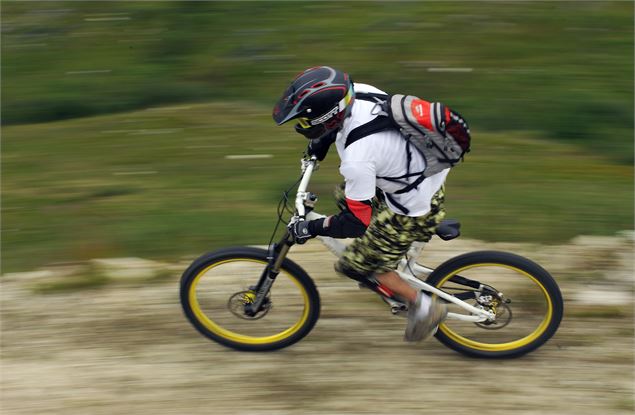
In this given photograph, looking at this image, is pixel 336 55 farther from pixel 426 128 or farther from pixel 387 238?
pixel 426 128

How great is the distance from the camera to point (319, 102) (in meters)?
4.15

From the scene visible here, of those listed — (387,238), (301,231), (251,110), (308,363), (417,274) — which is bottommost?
(308,363)

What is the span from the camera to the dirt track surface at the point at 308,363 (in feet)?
15.4

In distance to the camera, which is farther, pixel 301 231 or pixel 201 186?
pixel 201 186

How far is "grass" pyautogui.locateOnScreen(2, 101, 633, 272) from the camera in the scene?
642cm

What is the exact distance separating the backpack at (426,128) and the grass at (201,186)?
2212mm

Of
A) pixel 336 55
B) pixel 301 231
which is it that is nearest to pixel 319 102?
pixel 301 231

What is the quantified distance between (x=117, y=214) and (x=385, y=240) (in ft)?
10.3

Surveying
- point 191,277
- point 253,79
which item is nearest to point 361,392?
point 191,277

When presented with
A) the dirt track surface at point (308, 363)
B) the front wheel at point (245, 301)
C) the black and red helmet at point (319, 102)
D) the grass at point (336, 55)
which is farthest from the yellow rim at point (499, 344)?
the grass at point (336, 55)

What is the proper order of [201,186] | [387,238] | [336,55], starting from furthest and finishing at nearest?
[336,55]
[201,186]
[387,238]

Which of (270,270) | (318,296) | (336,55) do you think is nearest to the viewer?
(270,270)

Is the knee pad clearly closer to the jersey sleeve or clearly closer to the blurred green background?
the jersey sleeve

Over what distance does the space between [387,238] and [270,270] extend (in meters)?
0.79
